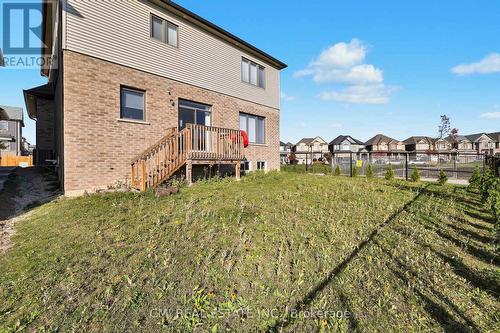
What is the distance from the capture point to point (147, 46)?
32.4 feet

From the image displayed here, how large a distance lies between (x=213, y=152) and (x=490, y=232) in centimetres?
795

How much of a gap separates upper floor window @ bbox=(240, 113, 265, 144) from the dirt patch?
888cm

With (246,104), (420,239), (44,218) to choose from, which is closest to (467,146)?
(246,104)

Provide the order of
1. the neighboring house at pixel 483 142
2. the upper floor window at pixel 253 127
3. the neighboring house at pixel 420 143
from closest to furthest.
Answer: the upper floor window at pixel 253 127 → the neighboring house at pixel 420 143 → the neighboring house at pixel 483 142

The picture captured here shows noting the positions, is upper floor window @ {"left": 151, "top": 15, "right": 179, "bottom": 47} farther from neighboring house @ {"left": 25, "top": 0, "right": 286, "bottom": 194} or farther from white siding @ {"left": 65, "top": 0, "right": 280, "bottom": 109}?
white siding @ {"left": 65, "top": 0, "right": 280, "bottom": 109}

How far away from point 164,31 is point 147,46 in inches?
47.7

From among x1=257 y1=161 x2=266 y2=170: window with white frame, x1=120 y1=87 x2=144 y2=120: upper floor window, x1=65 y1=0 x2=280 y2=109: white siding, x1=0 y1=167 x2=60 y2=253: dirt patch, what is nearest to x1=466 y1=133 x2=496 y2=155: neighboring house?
x1=257 y1=161 x2=266 y2=170: window with white frame

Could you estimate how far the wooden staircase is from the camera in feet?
28.0

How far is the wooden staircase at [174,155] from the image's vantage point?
853cm

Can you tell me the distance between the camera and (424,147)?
223ft

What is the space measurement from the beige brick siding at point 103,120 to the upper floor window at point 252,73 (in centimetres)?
500

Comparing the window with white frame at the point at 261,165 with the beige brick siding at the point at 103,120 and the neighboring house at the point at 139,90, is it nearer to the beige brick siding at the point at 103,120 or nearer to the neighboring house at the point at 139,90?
the neighboring house at the point at 139,90

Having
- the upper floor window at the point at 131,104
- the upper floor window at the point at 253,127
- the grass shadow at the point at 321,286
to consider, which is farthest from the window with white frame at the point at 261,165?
the grass shadow at the point at 321,286

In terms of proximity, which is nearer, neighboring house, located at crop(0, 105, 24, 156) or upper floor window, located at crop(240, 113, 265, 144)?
upper floor window, located at crop(240, 113, 265, 144)
